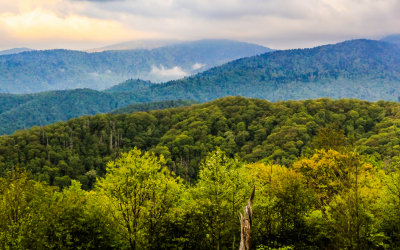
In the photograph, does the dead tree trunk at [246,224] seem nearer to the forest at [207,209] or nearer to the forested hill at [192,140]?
the forest at [207,209]

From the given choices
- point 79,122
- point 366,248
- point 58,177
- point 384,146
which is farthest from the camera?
point 79,122

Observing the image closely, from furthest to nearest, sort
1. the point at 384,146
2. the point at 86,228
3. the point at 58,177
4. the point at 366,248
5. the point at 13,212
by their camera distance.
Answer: the point at 58,177
the point at 384,146
the point at 86,228
the point at 13,212
the point at 366,248

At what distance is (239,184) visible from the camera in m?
33.2

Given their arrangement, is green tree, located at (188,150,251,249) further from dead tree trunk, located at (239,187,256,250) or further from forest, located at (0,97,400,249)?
dead tree trunk, located at (239,187,256,250)

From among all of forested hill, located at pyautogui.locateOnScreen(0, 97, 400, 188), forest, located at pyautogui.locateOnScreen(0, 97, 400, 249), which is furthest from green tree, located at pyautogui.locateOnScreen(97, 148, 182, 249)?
forested hill, located at pyautogui.locateOnScreen(0, 97, 400, 188)

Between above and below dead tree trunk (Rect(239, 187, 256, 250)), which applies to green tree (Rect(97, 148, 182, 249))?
below

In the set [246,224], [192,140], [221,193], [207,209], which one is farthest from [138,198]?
[192,140]

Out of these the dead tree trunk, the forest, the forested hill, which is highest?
the dead tree trunk

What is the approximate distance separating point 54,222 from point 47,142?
14497 cm

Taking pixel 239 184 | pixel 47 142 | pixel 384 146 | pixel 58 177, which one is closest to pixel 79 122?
pixel 47 142

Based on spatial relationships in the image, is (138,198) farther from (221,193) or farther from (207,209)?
(221,193)

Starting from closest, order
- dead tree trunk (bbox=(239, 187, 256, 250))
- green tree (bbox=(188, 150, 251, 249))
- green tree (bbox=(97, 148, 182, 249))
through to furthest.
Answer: dead tree trunk (bbox=(239, 187, 256, 250))
green tree (bbox=(188, 150, 251, 249))
green tree (bbox=(97, 148, 182, 249))

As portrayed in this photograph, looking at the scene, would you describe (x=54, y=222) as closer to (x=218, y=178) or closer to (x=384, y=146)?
(x=218, y=178)

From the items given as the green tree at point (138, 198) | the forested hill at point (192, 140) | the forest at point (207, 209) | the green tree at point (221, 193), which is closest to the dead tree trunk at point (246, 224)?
the green tree at point (221, 193)
